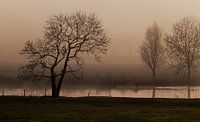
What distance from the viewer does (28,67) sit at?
65875 mm

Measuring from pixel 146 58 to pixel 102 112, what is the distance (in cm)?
8520

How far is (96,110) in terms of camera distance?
45.1 meters

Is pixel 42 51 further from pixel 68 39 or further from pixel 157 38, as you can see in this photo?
pixel 157 38

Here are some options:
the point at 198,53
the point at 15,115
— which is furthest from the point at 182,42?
the point at 15,115

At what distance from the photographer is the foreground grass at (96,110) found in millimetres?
38094

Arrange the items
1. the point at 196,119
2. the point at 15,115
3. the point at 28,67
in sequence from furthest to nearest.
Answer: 1. the point at 28,67
2. the point at 15,115
3. the point at 196,119

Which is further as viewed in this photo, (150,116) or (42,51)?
(42,51)

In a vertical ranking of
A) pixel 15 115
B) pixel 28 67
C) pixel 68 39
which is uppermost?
pixel 68 39

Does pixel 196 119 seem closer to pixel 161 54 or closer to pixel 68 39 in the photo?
pixel 68 39

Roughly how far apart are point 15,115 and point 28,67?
86.6 feet

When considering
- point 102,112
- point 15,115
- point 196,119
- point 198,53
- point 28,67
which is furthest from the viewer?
point 198,53

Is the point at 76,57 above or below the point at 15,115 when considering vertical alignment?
above

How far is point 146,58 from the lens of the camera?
416ft

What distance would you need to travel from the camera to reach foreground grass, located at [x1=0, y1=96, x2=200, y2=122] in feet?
125
